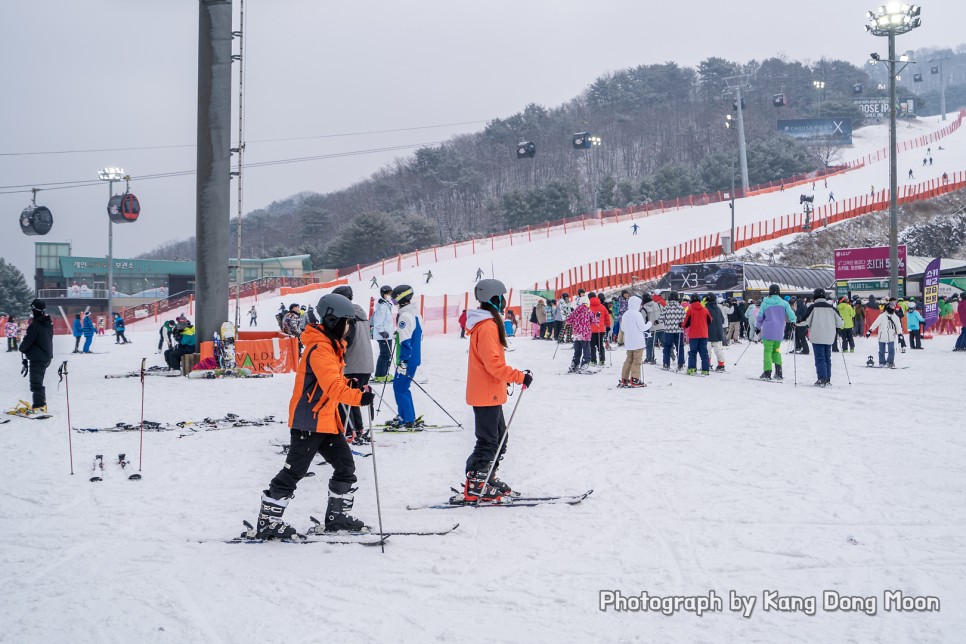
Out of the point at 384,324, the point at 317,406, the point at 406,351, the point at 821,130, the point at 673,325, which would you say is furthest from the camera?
the point at 821,130

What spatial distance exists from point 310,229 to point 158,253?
5089 centimetres

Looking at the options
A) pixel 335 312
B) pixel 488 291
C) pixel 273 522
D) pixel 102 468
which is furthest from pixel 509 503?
pixel 102 468

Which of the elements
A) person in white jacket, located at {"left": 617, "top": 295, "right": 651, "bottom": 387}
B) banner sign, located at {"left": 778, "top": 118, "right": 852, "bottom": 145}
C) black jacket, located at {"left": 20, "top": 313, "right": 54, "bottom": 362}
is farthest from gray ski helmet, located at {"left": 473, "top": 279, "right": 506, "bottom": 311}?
banner sign, located at {"left": 778, "top": 118, "right": 852, "bottom": 145}

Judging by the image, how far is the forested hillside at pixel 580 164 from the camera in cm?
6660

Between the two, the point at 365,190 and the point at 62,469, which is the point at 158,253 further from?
the point at 62,469

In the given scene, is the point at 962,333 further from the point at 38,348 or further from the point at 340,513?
the point at 38,348

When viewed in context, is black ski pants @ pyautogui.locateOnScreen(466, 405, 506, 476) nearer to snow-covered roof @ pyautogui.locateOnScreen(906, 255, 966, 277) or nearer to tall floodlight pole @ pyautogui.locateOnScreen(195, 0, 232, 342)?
tall floodlight pole @ pyautogui.locateOnScreen(195, 0, 232, 342)

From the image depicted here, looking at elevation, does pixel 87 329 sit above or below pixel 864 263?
below

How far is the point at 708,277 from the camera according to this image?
28.2 m

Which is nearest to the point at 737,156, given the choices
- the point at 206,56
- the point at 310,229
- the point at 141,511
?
the point at 310,229

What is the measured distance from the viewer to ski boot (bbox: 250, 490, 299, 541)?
487 centimetres

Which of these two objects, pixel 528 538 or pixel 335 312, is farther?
pixel 528 538

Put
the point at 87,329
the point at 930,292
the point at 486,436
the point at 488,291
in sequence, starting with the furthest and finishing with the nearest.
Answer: the point at 87,329 → the point at 930,292 → the point at 486,436 → the point at 488,291

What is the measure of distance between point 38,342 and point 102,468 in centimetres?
453
